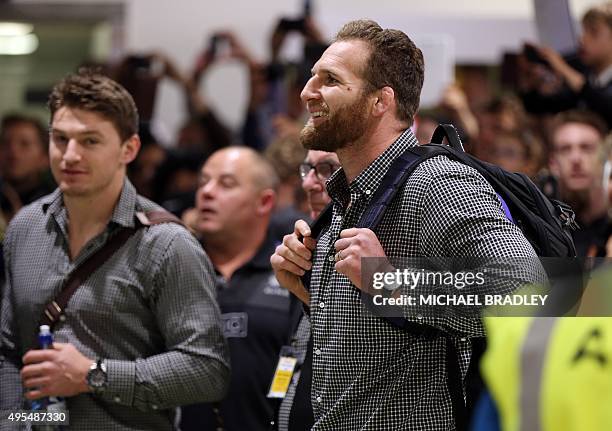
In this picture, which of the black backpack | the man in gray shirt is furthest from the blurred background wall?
the black backpack

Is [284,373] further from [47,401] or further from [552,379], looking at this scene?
[552,379]

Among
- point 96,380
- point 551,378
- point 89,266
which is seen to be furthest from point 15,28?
point 551,378

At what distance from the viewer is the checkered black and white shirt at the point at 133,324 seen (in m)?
3.11

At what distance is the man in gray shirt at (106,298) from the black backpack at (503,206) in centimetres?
87

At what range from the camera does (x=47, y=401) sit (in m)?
3.08

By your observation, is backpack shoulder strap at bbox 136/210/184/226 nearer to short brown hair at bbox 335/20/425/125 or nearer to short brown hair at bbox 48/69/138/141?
short brown hair at bbox 48/69/138/141

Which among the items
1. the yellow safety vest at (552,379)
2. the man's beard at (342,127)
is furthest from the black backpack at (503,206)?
the yellow safety vest at (552,379)

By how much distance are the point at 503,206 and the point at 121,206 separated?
1.36 m

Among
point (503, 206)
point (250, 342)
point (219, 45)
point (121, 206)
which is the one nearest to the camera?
point (503, 206)

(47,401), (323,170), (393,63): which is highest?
(393,63)

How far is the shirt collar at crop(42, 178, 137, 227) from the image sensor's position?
128 inches

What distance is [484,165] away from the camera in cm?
250

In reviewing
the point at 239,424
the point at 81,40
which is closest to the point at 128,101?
the point at 239,424

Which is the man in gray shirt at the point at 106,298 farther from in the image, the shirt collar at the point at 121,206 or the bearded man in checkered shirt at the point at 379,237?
the bearded man in checkered shirt at the point at 379,237
